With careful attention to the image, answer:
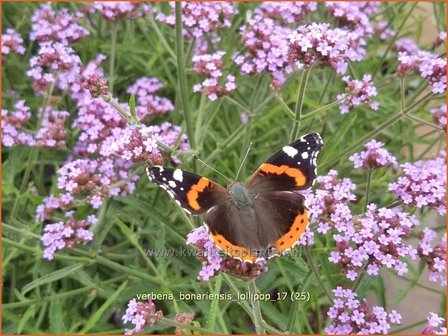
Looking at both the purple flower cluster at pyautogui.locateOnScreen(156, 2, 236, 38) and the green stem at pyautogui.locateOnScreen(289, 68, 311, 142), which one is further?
the purple flower cluster at pyautogui.locateOnScreen(156, 2, 236, 38)

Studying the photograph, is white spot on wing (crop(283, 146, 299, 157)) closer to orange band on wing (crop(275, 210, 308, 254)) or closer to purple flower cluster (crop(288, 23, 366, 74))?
orange band on wing (crop(275, 210, 308, 254))

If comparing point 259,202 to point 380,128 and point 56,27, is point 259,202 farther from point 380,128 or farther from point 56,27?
point 56,27

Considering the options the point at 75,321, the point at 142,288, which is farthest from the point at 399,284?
the point at 75,321

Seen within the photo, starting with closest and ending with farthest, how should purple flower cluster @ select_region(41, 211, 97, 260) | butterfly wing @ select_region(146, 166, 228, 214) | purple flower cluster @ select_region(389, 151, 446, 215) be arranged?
butterfly wing @ select_region(146, 166, 228, 214)
purple flower cluster @ select_region(389, 151, 446, 215)
purple flower cluster @ select_region(41, 211, 97, 260)

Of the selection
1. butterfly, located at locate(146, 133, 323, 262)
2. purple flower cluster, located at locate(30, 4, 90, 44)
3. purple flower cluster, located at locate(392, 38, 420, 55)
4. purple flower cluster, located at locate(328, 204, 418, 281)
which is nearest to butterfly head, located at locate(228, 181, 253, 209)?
butterfly, located at locate(146, 133, 323, 262)

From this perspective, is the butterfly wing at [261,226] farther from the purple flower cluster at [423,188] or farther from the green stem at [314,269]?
Result: the purple flower cluster at [423,188]

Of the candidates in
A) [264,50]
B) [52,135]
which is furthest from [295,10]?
[52,135]

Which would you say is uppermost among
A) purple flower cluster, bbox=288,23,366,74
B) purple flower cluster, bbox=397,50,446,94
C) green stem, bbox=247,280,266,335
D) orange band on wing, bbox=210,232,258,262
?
purple flower cluster, bbox=397,50,446,94

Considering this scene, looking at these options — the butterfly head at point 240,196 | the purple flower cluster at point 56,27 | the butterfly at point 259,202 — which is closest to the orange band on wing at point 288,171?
the butterfly at point 259,202

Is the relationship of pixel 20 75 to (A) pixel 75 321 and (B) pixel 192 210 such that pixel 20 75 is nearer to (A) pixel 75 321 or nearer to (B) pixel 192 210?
(A) pixel 75 321
